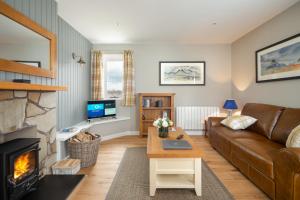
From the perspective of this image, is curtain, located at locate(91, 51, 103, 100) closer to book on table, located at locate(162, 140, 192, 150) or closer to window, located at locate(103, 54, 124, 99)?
window, located at locate(103, 54, 124, 99)

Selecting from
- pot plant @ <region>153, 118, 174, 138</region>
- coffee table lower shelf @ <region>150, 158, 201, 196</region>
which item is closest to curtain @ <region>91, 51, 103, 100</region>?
pot plant @ <region>153, 118, 174, 138</region>

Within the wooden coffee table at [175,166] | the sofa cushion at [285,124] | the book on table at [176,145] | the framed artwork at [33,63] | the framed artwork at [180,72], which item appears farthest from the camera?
the framed artwork at [180,72]

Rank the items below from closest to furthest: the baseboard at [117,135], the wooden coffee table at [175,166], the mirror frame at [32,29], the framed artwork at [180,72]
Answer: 1. the mirror frame at [32,29]
2. the wooden coffee table at [175,166]
3. the baseboard at [117,135]
4. the framed artwork at [180,72]

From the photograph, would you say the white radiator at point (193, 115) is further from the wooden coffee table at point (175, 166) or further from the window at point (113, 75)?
the wooden coffee table at point (175, 166)

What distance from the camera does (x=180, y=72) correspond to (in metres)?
4.61

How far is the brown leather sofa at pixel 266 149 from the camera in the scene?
158 cm

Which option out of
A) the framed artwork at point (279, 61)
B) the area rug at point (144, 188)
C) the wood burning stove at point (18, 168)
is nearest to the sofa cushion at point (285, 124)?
the framed artwork at point (279, 61)

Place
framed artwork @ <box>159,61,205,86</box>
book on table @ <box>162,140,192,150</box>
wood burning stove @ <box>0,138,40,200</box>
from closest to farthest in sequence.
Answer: wood burning stove @ <box>0,138,40,200</box>, book on table @ <box>162,140,192,150</box>, framed artwork @ <box>159,61,205,86</box>

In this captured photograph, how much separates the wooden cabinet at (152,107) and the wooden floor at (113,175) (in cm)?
87

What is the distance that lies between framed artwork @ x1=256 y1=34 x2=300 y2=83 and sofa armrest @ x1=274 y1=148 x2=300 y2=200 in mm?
1602

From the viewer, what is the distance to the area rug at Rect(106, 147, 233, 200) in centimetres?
193

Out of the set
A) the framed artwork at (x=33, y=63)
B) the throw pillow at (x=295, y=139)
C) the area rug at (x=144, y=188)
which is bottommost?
the area rug at (x=144, y=188)

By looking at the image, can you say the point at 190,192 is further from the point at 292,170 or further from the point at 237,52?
the point at 237,52

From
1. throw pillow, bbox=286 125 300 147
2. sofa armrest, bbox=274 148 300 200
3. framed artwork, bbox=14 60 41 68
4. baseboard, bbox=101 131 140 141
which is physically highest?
framed artwork, bbox=14 60 41 68
